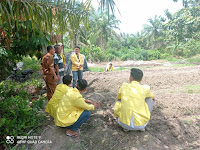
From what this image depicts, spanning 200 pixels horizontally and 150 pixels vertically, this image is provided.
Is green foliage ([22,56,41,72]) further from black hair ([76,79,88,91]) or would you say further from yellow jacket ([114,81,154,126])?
yellow jacket ([114,81,154,126])

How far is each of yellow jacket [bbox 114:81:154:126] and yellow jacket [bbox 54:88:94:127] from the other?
0.49 m

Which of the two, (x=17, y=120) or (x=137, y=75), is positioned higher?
(x=137, y=75)

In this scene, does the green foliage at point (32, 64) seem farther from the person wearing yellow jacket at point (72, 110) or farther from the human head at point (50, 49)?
the person wearing yellow jacket at point (72, 110)

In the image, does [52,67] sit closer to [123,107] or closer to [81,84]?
[81,84]

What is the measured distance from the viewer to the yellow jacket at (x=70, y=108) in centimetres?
233

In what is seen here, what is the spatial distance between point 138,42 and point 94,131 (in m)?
31.3

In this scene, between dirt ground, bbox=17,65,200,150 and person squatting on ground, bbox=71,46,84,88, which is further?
person squatting on ground, bbox=71,46,84,88

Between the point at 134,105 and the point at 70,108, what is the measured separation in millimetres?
906

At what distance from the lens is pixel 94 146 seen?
2.44m

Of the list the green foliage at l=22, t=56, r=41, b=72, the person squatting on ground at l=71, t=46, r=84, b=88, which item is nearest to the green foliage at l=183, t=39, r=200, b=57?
the green foliage at l=22, t=56, r=41, b=72

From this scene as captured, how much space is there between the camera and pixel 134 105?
7.64ft

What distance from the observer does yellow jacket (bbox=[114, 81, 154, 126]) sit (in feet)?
7.63

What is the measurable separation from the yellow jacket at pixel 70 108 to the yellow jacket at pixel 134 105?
0.49m

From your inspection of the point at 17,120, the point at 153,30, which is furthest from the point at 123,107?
the point at 153,30
